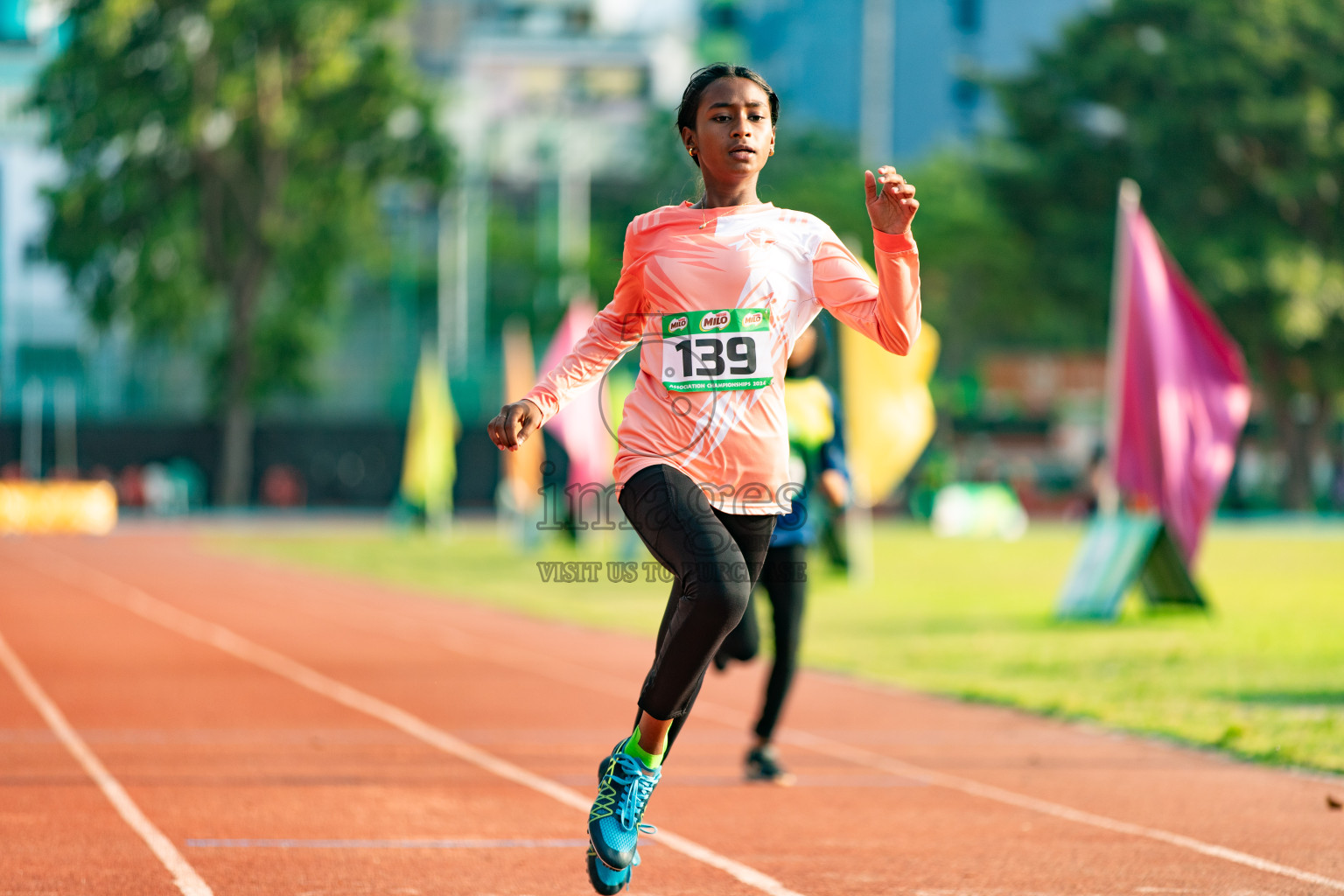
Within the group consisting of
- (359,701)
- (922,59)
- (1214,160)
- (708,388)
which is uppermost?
(922,59)

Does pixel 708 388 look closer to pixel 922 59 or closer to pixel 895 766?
pixel 895 766

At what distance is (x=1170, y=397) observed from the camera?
17609 millimetres

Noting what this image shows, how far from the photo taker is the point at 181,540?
36.7 metres

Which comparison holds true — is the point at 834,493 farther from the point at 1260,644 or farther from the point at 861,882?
the point at 1260,644

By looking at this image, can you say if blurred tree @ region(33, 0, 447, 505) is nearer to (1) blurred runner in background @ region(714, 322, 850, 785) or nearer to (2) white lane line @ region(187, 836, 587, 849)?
(1) blurred runner in background @ region(714, 322, 850, 785)

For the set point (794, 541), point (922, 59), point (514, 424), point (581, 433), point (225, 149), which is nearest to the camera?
point (514, 424)

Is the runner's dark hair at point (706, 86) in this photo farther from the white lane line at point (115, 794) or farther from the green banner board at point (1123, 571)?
the green banner board at point (1123, 571)

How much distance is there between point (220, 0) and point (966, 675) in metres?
36.7

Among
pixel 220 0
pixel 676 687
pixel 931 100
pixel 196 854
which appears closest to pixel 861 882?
pixel 676 687

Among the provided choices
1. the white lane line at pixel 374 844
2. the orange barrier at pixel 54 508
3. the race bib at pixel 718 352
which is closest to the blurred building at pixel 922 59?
the orange barrier at pixel 54 508

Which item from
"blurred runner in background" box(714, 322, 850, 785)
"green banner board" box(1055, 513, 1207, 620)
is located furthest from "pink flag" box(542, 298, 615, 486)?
"blurred runner in background" box(714, 322, 850, 785)

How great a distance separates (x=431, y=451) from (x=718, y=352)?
1250 inches

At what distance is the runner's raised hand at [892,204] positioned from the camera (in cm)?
489

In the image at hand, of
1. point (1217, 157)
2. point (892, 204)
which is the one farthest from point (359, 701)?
point (1217, 157)
